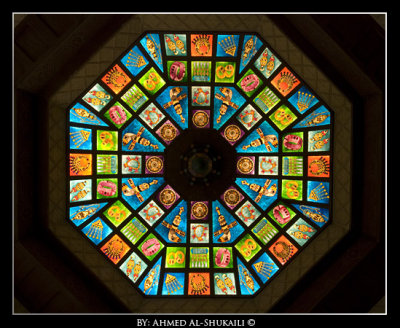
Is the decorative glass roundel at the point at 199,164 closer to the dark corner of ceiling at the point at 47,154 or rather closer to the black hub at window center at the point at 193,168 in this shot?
the black hub at window center at the point at 193,168

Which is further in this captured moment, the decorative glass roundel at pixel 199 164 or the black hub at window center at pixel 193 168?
the black hub at window center at pixel 193 168

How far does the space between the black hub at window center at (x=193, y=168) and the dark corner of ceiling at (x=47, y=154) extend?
325 centimetres

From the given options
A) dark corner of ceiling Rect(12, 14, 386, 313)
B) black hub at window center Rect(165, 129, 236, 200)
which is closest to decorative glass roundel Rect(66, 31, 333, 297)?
black hub at window center Rect(165, 129, 236, 200)

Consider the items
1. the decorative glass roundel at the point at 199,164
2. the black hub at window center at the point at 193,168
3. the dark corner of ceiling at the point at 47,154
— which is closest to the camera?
the dark corner of ceiling at the point at 47,154

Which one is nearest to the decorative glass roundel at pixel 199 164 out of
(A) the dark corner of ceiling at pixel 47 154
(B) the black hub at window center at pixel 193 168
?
(B) the black hub at window center at pixel 193 168

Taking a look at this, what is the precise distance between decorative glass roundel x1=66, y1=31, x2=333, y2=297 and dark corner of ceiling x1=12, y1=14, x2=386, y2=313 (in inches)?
26.6

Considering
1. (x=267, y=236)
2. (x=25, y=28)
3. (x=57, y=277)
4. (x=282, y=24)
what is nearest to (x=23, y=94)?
(x=25, y=28)

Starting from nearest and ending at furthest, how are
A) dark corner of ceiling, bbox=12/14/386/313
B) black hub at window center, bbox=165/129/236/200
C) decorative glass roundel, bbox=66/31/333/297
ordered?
dark corner of ceiling, bbox=12/14/386/313 → decorative glass roundel, bbox=66/31/333/297 → black hub at window center, bbox=165/129/236/200

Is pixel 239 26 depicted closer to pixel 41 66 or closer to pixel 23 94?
pixel 41 66

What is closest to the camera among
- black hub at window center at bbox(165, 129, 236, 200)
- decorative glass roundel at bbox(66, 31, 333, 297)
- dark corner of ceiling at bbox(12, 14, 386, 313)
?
dark corner of ceiling at bbox(12, 14, 386, 313)

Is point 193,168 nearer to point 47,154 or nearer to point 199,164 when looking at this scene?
point 199,164

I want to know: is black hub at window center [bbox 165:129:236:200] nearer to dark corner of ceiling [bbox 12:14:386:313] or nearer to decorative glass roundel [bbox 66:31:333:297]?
decorative glass roundel [bbox 66:31:333:297]

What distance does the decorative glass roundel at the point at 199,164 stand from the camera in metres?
6.05

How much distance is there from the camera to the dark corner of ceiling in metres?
4.74
